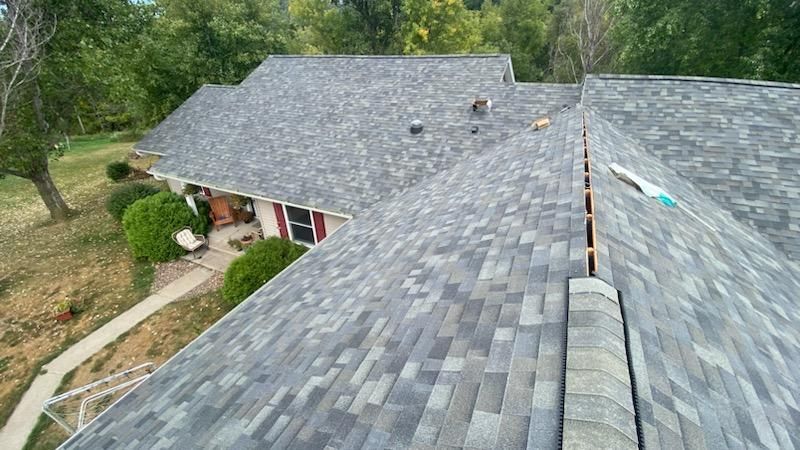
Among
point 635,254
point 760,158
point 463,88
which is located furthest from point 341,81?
point 635,254

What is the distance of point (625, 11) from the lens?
1983 cm

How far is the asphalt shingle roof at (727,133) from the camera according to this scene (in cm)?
791

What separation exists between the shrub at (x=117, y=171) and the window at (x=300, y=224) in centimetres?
1840

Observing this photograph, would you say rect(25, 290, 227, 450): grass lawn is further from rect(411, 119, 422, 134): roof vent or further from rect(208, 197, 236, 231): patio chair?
rect(411, 119, 422, 134): roof vent

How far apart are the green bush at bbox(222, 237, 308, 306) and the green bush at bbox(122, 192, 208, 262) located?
4940 millimetres

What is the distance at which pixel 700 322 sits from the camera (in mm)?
3430

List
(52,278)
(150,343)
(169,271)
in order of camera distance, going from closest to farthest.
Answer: (150,343) < (169,271) < (52,278)

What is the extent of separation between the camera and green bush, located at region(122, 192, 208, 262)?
15.0 meters

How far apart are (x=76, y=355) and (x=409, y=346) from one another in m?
12.4

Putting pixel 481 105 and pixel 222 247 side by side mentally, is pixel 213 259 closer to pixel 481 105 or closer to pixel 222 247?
pixel 222 247

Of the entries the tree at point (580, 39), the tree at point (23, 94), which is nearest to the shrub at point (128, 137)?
the tree at point (23, 94)

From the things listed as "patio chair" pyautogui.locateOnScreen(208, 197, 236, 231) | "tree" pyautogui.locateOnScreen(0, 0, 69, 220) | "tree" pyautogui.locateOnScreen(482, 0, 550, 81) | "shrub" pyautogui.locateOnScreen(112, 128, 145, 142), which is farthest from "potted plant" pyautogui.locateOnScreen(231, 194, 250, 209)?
"shrub" pyautogui.locateOnScreen(112, 128, 145, 142)

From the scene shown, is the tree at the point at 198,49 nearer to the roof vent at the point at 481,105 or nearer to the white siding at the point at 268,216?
the white siding at the point at 268,216

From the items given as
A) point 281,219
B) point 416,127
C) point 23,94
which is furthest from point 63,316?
point 416,127
